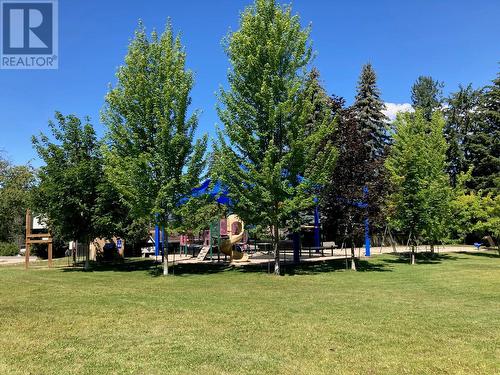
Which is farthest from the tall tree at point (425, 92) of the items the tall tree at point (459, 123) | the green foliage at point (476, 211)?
the green foliage at point (476, 211)

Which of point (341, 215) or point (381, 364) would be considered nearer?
point (381, 364)

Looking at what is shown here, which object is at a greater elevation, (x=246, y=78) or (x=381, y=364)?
(x=246, y=78)

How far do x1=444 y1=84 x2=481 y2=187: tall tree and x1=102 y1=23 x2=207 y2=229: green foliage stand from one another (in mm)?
37963

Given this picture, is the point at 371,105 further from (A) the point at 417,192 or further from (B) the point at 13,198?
(B) the point at 13,198

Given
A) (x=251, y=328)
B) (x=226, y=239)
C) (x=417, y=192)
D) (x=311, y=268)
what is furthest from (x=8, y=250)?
(x=251, y=328)

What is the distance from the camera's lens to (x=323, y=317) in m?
8.81

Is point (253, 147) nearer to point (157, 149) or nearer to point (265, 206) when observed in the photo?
point (265, 206)

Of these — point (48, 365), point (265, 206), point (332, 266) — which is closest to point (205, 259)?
point (332, 266)

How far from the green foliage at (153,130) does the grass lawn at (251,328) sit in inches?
181

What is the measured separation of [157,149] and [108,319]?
10551 millimetres

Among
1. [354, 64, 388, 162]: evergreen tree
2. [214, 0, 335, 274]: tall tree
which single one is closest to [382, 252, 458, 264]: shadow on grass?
[214, 0, 335, 274]: tall tree

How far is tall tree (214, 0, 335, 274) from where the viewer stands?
57.3ft

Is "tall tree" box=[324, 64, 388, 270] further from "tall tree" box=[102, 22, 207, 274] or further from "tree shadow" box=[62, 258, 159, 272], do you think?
"tree shadow" box=[62, 258, 159, 272]

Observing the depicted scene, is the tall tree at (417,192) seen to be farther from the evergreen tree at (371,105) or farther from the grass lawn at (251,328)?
the evergreen tree at (371,105)
